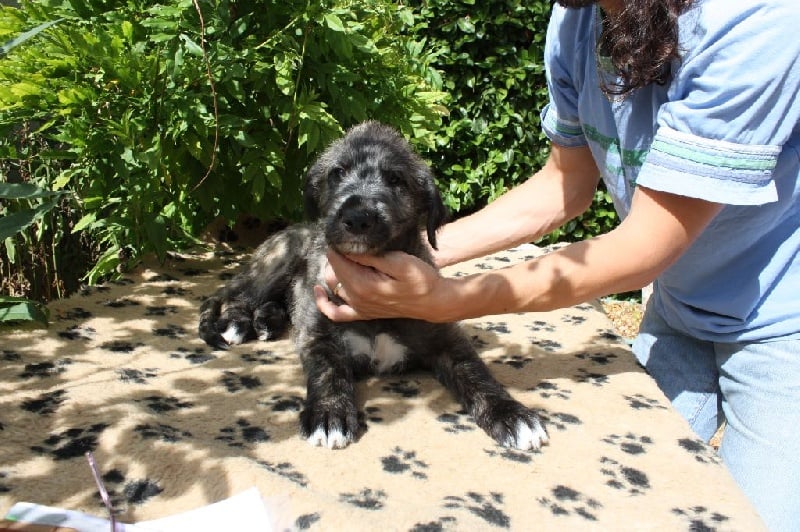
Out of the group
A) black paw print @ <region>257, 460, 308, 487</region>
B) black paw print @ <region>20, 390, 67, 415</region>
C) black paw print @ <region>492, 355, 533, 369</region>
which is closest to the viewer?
black paw print @ <region>257, 460, 308, 487</region>

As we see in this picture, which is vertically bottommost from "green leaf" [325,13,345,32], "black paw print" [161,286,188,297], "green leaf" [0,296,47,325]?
"black paw print" [161,286,188,297]

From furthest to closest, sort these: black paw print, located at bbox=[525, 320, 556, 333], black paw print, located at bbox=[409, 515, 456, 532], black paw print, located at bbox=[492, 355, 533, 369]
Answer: black paw print, located at bbox=[525, 320, 556, 333] < black paw print, located at bbox=[492, 355, 533, 369] < black paw print, located at bbox=[409, 515, 456, 532]

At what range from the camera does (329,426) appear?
8.18 feet

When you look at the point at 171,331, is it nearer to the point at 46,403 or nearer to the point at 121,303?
the point at 121,303

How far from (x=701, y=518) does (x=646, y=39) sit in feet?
5.02

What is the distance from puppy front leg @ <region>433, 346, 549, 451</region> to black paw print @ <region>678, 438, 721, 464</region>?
50 cm

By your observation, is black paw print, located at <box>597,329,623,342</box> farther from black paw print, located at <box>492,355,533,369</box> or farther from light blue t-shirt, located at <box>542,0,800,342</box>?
black paw print, located at <box>492,355,533,369</box>

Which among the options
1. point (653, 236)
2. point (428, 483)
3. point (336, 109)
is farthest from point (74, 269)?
point (653, 236)

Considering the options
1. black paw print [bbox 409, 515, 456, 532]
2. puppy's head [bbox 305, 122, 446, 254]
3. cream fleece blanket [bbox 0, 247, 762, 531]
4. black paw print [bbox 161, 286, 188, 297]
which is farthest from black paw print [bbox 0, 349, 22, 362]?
black paw print [bbox 409, 515, 456, 532]

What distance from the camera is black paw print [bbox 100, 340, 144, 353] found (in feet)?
10.5

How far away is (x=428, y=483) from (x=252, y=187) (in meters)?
2.22

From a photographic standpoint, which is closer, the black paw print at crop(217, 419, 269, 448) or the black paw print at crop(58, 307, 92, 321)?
the black paw print at crop(217, 419, 269, 448)

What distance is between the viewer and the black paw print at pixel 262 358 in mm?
3271

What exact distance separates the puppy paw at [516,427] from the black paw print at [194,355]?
1337mm
